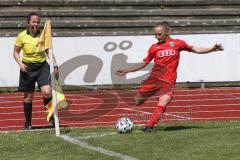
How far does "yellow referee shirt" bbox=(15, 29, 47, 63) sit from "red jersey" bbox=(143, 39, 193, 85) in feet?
6.95

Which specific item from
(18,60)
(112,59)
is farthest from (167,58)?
(112,59)

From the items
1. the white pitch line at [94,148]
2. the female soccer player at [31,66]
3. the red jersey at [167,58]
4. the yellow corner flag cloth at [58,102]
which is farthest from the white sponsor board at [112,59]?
the white pitch line at [94,148]

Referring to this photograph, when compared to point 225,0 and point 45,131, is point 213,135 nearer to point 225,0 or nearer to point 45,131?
point 45,131

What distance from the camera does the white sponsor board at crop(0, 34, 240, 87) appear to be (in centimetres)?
1917

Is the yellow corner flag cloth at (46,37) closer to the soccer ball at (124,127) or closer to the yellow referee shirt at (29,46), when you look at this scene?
the yellow referee shirt at (29,46)

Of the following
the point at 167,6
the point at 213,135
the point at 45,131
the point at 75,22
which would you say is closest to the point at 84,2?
the point at 75,22

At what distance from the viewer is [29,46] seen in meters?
10.6

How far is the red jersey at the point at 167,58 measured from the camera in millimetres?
9766

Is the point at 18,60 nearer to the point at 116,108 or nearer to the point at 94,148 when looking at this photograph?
the point at 94,148

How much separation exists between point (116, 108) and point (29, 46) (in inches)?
178

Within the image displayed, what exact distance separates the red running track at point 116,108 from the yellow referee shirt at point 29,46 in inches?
70.4

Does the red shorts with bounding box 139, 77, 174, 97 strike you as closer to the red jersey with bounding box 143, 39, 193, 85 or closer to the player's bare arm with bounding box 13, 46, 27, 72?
the red jersey with bounding box 143, 39, 193, 85

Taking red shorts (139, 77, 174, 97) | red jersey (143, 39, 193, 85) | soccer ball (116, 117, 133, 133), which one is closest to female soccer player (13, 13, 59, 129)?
red shorts (139, 77, 174, 97)

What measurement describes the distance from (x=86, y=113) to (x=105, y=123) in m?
1.79
